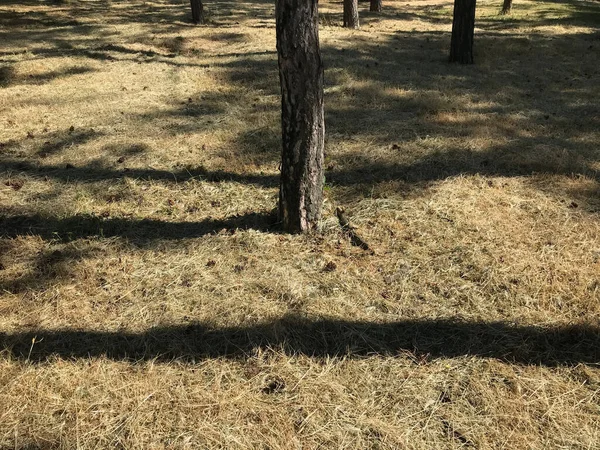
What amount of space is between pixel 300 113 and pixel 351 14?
11500 millimetres

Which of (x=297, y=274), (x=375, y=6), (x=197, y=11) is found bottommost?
(x=297, y=274)

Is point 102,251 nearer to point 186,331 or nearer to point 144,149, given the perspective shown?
point 186,331

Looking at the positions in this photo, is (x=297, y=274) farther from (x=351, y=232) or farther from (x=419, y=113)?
(x=419, y=113)

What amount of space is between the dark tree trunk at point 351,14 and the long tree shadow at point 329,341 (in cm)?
1283

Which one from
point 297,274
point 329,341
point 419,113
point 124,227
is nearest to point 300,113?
point 297,274

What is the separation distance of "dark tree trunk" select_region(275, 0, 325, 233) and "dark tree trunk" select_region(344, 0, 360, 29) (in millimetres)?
11235

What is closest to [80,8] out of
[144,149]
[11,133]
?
[11,133]

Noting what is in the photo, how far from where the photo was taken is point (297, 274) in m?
4.09

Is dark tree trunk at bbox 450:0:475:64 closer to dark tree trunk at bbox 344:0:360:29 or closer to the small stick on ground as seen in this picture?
dark tree trunk at bbox 344:0:360:29

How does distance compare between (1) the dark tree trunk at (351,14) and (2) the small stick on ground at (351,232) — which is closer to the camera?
(2) the small stick on ground at (351,232)

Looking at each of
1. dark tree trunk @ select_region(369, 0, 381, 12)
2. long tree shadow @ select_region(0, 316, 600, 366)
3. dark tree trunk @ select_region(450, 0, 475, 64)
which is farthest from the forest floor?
dark tree trunk @ select_region(369, 0, 381, 12)

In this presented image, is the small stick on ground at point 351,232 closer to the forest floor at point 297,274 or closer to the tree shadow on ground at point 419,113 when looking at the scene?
the forest floor at point 297,274

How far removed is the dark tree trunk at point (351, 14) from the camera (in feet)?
45.8

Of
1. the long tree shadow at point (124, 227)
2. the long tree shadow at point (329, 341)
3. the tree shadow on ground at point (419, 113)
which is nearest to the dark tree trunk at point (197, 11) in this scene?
the tree shadow on ground at point (419, 113)
